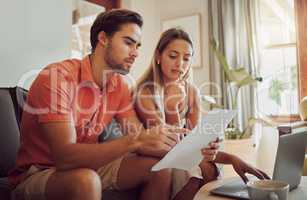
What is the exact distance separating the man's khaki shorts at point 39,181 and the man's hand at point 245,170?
41 centimetres

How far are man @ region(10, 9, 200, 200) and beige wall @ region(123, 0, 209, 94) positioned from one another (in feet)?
7.47

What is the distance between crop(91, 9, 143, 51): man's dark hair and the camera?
124 cm

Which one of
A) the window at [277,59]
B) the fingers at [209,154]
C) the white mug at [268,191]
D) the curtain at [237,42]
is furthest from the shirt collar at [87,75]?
the window at [277,59]

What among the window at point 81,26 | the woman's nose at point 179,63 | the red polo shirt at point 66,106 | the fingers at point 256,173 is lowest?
the fingers at point 256,173

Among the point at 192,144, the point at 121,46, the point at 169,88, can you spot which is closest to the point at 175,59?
the point at 169,88

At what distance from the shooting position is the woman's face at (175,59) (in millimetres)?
1487

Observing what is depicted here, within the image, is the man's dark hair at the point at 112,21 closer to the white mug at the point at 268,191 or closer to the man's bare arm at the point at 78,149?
the man's bare arm at the point at 78,149

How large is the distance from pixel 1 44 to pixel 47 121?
3.10 feet

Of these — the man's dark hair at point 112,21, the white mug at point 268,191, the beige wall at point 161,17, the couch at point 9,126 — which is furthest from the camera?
the beige wall at point 161,17

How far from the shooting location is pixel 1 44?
1720 mm

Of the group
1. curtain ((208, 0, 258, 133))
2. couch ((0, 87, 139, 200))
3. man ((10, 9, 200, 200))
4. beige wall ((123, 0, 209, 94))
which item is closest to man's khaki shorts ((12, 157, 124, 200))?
man ((10, 9, 200, 200))

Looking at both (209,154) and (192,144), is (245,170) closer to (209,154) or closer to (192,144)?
(209,154)

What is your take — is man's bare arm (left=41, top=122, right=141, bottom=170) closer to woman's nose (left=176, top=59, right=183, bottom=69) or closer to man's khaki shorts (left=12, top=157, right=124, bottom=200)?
man's khaki shorts (left=12, top=157, right=124, bottom=200)

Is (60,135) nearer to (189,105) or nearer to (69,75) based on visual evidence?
(69,75)
